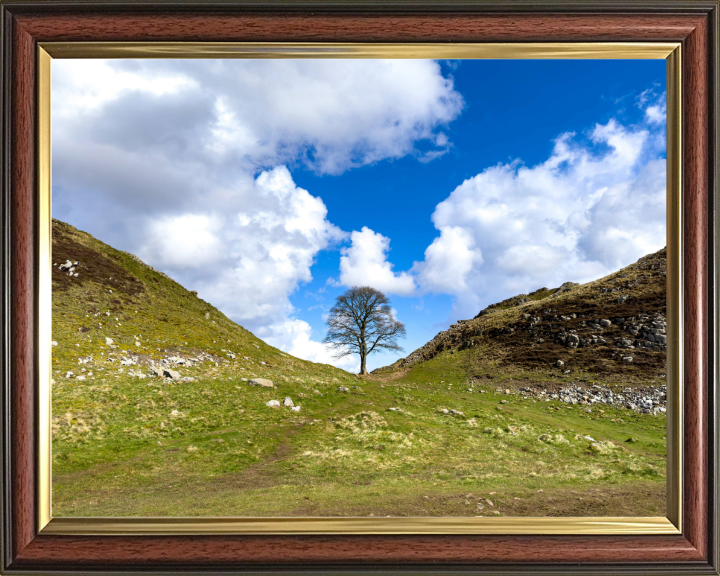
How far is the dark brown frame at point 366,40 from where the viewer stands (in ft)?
7.57

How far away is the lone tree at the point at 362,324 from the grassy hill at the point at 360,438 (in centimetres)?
136

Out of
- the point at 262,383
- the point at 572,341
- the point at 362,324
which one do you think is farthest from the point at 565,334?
the point at 262,383

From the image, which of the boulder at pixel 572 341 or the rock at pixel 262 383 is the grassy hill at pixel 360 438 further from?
the rock at pixel 262 383

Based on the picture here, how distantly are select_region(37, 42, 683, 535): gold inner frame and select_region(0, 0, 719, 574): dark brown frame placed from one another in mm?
51

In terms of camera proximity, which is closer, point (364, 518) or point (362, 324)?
point (364, 518)

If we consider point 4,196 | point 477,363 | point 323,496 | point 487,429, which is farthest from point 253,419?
point 477,363

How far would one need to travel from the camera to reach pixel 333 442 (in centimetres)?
553

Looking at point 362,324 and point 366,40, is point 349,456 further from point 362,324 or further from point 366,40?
point 366,40

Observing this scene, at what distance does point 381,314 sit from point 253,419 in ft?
14.0

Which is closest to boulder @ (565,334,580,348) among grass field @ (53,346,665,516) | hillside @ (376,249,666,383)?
hillside @ (376,249,666,383)

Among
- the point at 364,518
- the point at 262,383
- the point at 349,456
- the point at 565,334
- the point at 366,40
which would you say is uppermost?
the point at 366,40

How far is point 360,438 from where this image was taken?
5.72 meters

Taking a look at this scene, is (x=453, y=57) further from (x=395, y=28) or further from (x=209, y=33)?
(x=209, y=33)

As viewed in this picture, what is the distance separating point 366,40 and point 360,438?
607cm
